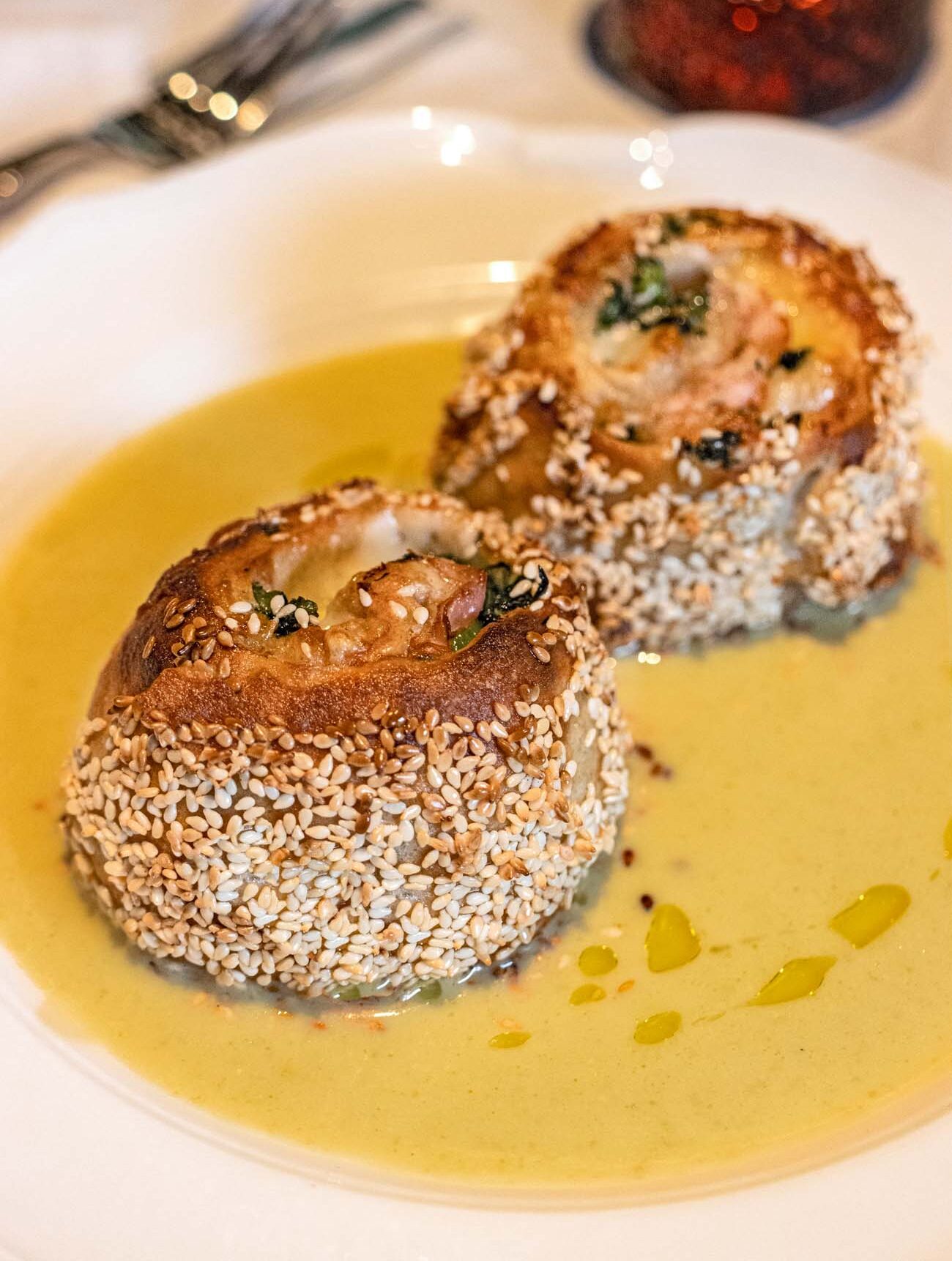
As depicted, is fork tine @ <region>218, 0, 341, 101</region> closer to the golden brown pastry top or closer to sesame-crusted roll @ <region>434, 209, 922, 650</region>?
sesame-crusted roll @ <region>434, 209, 922, 650</region>

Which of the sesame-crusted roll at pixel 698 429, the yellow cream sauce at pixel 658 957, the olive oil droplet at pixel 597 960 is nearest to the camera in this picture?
the yellow cream sauce at pixel 658 957

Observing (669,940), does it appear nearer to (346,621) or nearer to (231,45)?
(346,621)

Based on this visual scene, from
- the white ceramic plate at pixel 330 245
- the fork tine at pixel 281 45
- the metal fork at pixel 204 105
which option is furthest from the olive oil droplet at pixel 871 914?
the fork tine at pixel 281 45

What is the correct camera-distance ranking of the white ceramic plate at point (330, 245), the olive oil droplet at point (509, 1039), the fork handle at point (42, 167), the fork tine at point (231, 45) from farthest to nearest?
the fork tine at point (231, 45), the fork handle at point (42, 167), the white ceramic plate at point (330, 245), the olive oil droplet at point (509, 1039)

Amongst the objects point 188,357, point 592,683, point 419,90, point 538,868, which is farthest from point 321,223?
point 538,868

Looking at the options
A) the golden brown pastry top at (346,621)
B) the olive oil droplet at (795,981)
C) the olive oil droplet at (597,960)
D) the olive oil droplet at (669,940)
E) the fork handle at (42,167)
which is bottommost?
the olive oil droplet at (795,981)

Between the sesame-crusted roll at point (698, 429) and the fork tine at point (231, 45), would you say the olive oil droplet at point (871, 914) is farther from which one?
the fork tine at point (231, 45)

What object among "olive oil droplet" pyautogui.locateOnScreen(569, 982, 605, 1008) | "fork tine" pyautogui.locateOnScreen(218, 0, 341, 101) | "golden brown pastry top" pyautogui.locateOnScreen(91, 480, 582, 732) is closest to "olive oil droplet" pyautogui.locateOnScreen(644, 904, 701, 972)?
"olive oil droplet" pyautogui.locateOnScreen(569, 982, 605, 1008)

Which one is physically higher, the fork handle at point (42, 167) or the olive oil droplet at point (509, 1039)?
the fork handle at point (42, 167)

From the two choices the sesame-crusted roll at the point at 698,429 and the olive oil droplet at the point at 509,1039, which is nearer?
the olive oil droplet at the point at 509,1039
